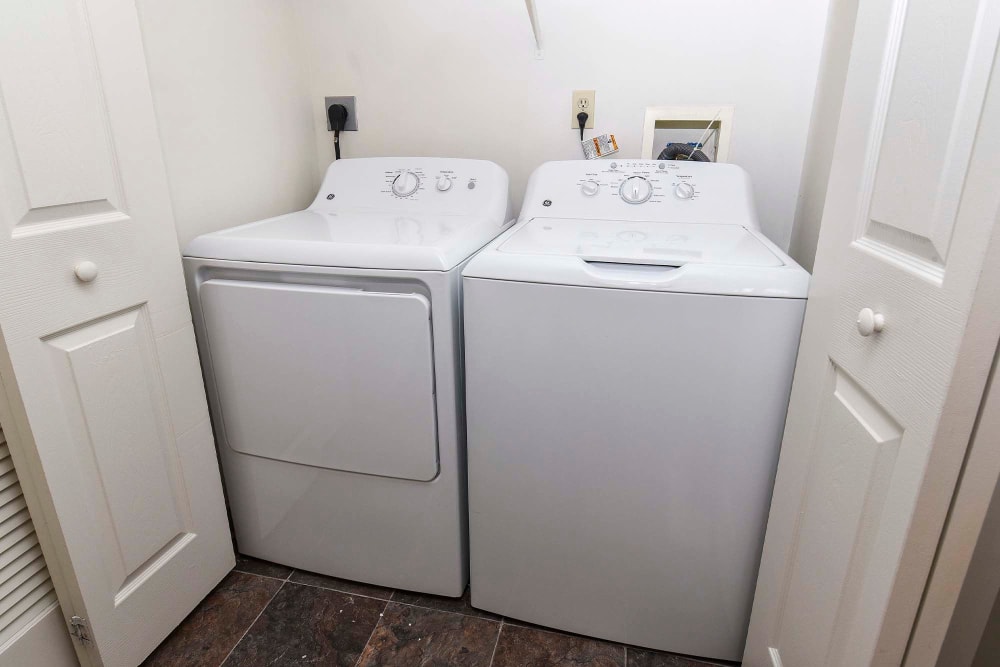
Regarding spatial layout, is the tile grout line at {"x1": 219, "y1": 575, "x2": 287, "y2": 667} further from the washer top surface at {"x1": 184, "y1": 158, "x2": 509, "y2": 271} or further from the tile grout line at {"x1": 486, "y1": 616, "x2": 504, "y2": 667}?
the washer top surface at {"x1": 184, "y1": 158, "x2": 509, "y2": 271}

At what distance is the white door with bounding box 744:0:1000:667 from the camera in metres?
0.54

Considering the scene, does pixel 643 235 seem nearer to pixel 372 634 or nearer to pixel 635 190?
pixel 635 190

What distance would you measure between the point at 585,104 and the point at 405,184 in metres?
0.56

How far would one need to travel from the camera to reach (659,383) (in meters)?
1.04

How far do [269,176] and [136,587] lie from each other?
109cm

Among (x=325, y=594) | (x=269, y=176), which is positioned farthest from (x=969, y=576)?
(x=269, y=176)

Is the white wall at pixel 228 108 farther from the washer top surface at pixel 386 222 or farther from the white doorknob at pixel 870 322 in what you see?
the white doorknob at pixel 870 322

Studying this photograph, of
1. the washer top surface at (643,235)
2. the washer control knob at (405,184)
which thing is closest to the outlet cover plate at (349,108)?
the washer control knob at (405,184)

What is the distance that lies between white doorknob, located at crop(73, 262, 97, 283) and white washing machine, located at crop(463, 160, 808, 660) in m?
0.66

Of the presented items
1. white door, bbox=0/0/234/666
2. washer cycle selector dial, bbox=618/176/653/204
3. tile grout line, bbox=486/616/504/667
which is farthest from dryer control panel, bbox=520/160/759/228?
tile grout line, bbox=486/616/504/667

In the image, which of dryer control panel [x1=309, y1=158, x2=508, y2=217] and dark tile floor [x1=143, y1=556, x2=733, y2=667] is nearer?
dark tile floor [x1=143, y1=556, x2=733, y2=667]

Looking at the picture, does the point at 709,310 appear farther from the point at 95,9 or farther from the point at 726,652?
the point at 95,9

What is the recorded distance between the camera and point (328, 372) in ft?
4.00

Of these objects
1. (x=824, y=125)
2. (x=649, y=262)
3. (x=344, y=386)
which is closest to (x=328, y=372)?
(x=344, y=386)
